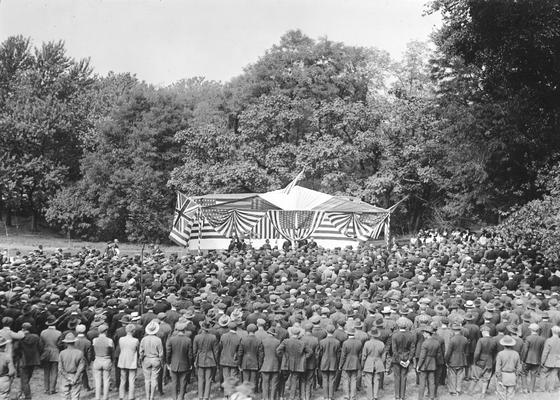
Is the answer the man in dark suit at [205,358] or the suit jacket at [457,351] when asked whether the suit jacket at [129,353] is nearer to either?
the man in dark suit at [205,358]

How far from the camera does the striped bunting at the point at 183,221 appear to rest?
2329cm

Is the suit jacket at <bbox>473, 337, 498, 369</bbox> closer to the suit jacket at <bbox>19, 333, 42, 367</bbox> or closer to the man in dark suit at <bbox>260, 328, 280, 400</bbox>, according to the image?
the man in dark suit at <bbox>260, 328, 280, 400</bbox>

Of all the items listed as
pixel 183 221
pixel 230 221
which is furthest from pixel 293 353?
pixel 230 221

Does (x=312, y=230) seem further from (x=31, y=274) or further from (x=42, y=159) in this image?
(x=42, y=159)

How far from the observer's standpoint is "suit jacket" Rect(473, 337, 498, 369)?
1291cm

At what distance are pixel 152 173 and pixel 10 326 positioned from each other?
29.1 meters

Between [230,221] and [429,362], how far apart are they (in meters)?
16.4

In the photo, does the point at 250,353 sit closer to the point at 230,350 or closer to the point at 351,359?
the point at 230,350

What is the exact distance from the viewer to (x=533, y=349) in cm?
1323

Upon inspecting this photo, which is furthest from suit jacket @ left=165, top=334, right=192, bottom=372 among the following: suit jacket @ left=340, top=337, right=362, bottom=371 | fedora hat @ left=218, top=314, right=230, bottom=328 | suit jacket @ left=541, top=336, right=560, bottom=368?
suit jacket @ left=541, top=336, right=560, bottom=368

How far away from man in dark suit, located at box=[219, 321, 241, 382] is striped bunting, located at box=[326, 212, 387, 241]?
651 inches

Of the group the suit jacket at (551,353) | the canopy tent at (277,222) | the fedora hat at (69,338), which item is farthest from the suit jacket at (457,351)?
the canopy tent at (277,222)

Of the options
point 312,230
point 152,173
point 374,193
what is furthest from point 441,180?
point 152,173

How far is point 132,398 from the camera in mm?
12805
